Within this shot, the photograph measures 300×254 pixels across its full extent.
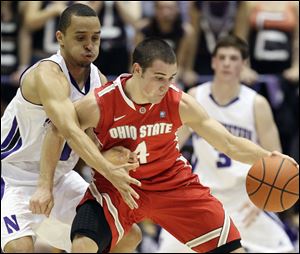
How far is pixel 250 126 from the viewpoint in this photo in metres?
6.98

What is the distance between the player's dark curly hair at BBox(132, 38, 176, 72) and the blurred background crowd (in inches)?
114

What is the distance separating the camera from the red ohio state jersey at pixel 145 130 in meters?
4.76

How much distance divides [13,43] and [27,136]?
263 cm

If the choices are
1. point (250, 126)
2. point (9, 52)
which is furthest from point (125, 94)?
point (9, 52)

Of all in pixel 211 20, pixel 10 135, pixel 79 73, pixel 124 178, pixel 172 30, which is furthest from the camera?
pixel 211 20

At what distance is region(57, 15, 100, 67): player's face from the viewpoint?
4840 mm

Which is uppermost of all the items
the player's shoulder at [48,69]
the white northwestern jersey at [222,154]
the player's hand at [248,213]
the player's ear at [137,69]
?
the player's ear at [137,69]

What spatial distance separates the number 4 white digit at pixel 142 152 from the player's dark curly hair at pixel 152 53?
0.49m

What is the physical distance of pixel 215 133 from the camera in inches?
196

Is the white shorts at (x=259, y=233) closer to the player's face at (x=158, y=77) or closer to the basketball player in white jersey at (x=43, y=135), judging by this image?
the basketball player in white jersey at (x=43, y=135)

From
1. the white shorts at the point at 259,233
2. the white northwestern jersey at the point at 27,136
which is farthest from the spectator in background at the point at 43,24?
the white northwestern jersey at the point at 27,136

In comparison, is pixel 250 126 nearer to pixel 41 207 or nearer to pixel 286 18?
pixel 286 18

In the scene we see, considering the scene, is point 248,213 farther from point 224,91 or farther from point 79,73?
point 79,73

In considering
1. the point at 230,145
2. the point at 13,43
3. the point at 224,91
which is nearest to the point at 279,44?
the point at 224,91
